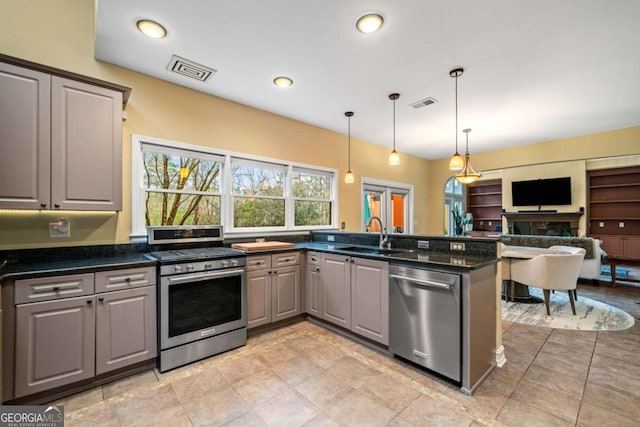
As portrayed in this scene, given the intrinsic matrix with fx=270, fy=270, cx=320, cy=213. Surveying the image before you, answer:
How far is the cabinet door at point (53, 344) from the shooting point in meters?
1.79

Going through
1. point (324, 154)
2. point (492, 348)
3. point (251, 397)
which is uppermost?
point (324, 154)

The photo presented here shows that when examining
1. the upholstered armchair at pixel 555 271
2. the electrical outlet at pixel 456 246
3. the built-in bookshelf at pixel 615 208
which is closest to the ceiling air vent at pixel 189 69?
the electrical outlet at pixel 456 246

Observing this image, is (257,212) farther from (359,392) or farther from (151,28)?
(359,392)

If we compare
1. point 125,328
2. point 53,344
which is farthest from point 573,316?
point 53,344

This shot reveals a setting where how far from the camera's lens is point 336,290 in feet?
9.79

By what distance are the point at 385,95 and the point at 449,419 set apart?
3.22 m

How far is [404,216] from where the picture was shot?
6.39 metres

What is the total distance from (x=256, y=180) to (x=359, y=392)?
2.78 m

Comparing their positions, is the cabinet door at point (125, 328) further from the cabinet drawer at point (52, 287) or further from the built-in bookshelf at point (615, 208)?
the built-in bookshelf at point (615, 208)

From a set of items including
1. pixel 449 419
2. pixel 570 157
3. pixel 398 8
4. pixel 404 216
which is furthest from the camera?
pixel 404 216

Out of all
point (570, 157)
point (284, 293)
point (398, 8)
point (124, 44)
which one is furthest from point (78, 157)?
point (570, 157)

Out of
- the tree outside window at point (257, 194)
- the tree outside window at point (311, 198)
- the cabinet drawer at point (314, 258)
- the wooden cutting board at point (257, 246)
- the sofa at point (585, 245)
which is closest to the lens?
the wooden cutting board at point (257, 246)

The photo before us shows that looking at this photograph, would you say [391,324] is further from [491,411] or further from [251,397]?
[251,397]

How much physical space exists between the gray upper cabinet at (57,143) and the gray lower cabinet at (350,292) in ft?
6.90
